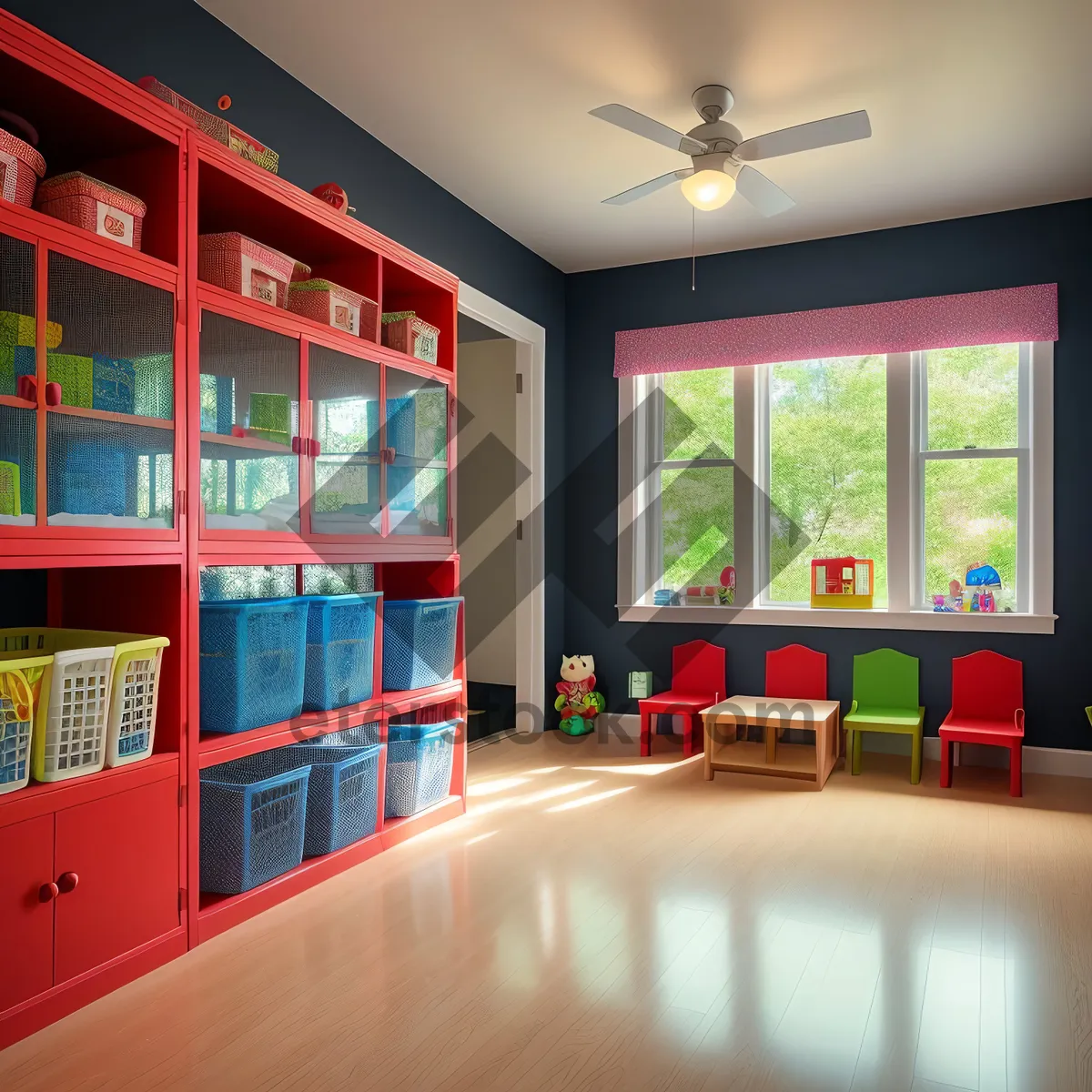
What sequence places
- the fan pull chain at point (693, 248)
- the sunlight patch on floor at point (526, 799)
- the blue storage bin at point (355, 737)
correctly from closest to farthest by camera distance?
the blue storage bin at point (355, 737)
the sunlight patch on floor at point (526, 799)
the fan pull chain at point (693, 248)

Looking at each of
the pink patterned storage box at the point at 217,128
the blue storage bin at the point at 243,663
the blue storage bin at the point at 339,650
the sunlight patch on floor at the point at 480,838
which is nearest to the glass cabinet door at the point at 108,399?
the blue storage bin at the point at 243,663

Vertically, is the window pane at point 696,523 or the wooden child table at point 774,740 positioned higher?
the window pane at point 696,523

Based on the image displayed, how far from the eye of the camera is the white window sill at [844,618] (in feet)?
14.8

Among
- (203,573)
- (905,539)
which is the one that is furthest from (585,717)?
(203,573)

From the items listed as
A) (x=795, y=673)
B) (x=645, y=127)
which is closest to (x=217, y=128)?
(x=645, y=127)

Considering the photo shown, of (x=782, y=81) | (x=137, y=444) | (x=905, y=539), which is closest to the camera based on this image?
(x=137, y=444)

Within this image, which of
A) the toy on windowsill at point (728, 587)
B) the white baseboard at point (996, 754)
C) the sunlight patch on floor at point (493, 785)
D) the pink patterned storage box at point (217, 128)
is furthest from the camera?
the toy on windowsill at point (728, 587)

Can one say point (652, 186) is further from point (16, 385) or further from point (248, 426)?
point (16, 385)

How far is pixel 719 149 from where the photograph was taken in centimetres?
343

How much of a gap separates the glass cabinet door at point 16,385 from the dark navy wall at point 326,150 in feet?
3.01

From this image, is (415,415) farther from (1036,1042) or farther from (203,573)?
(1036,1042)

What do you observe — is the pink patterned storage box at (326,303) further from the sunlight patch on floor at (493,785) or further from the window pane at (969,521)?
the window pane at (969,521)

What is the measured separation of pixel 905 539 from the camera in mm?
4785

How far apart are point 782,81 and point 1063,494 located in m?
2.47
